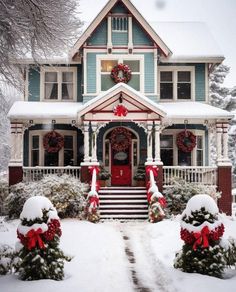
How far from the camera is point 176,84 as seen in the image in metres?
20.5

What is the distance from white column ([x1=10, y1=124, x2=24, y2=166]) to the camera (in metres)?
17.5

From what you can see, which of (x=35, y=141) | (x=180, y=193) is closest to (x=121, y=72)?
(x=35, y=141)

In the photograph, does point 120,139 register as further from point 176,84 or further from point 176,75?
point 176,75

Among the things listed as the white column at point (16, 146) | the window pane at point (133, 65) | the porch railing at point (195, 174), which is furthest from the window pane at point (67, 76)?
the porch railing at point (195, 174)

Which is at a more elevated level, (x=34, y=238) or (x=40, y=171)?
(x=40, y=171)

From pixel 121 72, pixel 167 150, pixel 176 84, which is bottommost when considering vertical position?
pixel 167 150

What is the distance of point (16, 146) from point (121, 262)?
10065 mm

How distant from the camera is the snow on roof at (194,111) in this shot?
58.4ft

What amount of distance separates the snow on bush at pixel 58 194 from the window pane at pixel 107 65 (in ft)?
20.5

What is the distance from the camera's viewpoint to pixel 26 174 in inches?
696

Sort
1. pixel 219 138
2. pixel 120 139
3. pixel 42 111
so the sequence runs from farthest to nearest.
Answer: pixel 120 139, pixel 42 111, pixel 219 138

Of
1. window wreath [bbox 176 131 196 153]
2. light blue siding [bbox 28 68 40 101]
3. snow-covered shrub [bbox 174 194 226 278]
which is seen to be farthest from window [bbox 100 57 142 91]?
snow-covered shrub [bbox 174 194 226 278]

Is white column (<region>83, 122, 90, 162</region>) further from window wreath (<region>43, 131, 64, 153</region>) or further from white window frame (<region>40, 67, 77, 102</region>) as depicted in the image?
white window frame (<region>40, 67, 77, 102</region>)

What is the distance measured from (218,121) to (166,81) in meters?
4.03
